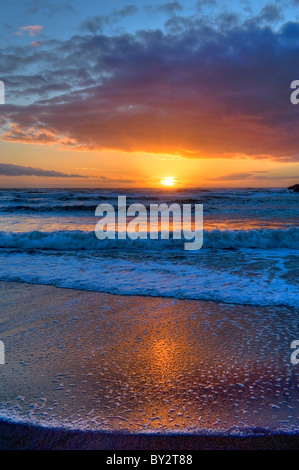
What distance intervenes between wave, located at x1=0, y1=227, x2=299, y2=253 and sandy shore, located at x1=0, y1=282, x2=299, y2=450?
5357 millimetres

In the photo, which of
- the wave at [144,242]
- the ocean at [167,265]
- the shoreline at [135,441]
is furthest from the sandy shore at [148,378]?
the wave at [144,242]

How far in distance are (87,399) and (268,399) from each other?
4.22 ft

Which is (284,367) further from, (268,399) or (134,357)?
(134,357)

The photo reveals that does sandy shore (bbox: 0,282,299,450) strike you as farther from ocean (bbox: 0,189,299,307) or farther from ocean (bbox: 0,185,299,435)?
ocean (bbox: 0,189,299,307)

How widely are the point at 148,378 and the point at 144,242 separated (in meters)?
7.36

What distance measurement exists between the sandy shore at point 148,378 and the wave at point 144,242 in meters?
5.36

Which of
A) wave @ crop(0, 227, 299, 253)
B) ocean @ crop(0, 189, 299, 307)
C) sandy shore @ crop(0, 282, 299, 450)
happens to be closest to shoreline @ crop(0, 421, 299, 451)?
sandy shore @ crop(0, 282, 299, 450)

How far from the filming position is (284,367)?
9.25 feet

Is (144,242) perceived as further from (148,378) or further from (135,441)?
(135,441)

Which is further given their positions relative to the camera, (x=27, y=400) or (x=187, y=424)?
(x=27, y=400)

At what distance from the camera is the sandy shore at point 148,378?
6.54ft

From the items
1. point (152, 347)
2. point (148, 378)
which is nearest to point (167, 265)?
point (152, 347)

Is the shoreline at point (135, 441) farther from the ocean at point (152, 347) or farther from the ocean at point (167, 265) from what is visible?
the ocean at point (167, 265)
